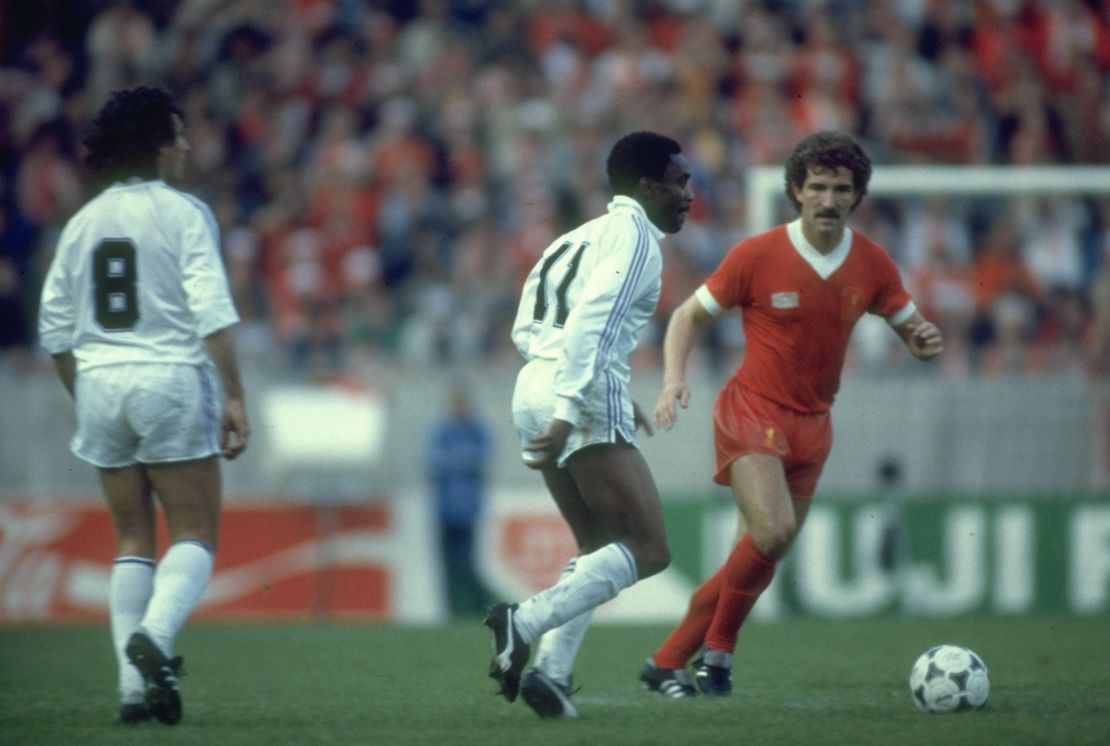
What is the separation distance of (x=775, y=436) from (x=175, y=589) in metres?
2.57

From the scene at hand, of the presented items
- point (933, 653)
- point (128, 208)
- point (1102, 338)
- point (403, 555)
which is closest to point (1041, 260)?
point (1102, 338)

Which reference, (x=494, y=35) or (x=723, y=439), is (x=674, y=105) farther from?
(x=723, y=439)

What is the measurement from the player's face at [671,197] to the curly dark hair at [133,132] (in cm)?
191

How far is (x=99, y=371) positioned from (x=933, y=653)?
3440mm

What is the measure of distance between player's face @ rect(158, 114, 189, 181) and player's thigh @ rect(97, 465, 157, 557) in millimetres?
1179

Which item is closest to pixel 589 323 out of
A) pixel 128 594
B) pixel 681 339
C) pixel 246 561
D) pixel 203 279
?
pixel 681 339

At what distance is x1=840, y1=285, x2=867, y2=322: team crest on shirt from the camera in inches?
293

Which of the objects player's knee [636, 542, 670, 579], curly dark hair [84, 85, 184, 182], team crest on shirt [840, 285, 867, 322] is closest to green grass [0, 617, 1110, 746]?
player's knee [636, 542, 670, 579]

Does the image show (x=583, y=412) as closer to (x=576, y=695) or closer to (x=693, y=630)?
(x=693, y=630)

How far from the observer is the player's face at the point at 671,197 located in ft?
22.2

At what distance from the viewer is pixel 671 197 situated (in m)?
6.79

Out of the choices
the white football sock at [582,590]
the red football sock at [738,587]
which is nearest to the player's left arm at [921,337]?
the red football sock at [738,587]

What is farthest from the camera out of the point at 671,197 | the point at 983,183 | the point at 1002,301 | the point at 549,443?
the point at 1002,301

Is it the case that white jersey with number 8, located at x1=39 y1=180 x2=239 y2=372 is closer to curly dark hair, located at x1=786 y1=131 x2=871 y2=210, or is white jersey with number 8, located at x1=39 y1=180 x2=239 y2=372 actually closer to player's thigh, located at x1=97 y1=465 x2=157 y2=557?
player's thigh, located at x1=97 y1=465 x2=157 y2=557
